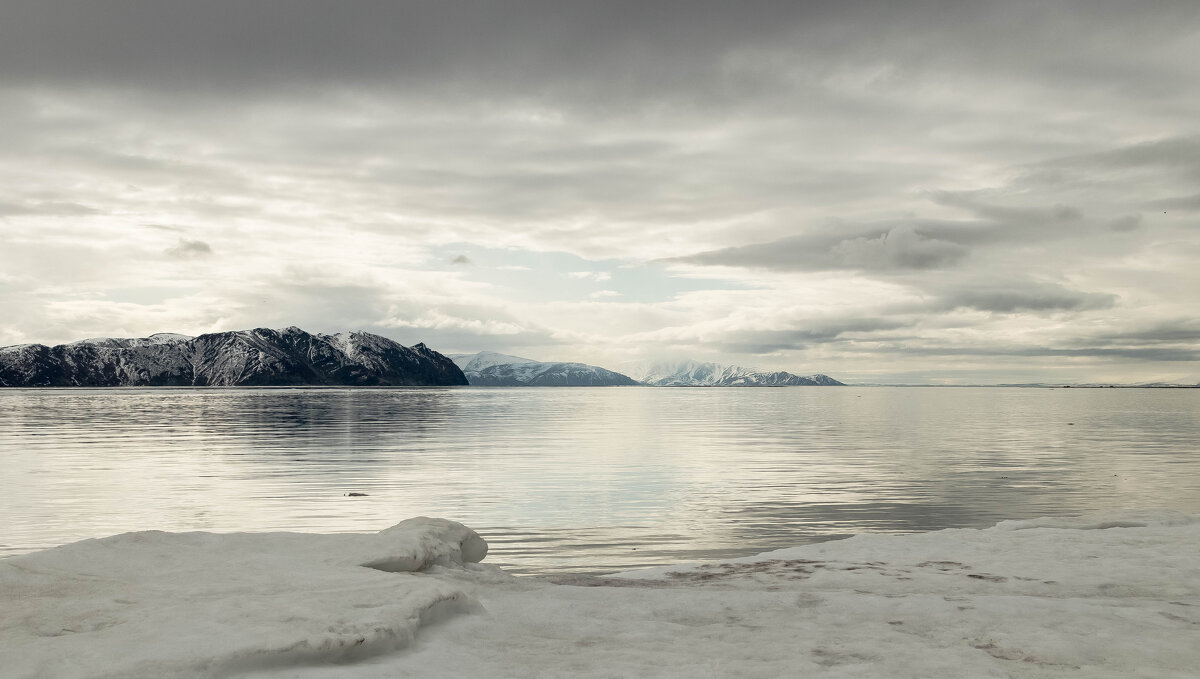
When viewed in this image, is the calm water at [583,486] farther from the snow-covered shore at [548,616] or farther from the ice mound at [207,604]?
the ice mound at [207,604]

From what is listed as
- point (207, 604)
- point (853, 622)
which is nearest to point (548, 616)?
point (853, 622)

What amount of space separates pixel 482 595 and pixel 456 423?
88501 mm

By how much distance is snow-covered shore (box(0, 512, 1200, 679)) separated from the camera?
30.3 ft

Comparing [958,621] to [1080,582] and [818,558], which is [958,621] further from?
[818,558]

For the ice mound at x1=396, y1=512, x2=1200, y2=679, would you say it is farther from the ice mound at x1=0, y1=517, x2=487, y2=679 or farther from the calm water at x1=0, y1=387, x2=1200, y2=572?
the calm water at x1=0, y1=387, x2=1200, y2=572

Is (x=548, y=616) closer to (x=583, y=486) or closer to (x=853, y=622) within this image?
(x=853, y=622)

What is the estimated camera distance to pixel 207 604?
428 inches

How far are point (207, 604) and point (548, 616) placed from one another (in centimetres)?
484

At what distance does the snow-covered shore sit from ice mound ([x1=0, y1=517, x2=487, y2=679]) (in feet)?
0.11

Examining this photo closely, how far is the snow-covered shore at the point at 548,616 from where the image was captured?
30.3ft

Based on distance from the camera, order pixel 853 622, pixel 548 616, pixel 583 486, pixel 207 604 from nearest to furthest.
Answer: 1. pixel 207 604
2. pixel 853 622
3. pixel 548 616
4. pixel 583 486

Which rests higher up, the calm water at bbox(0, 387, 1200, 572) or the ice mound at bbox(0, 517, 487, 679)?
the ice mound at bbox(0, 517, 487, 679)

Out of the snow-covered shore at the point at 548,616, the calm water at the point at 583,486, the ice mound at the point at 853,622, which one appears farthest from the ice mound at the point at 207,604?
the calm water at the point at 583,486

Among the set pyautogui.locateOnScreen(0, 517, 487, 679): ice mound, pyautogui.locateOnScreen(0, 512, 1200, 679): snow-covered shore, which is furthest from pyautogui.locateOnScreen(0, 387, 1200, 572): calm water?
pyautogui.locateOnScreen(0, 517, 487, 679): ice mound
